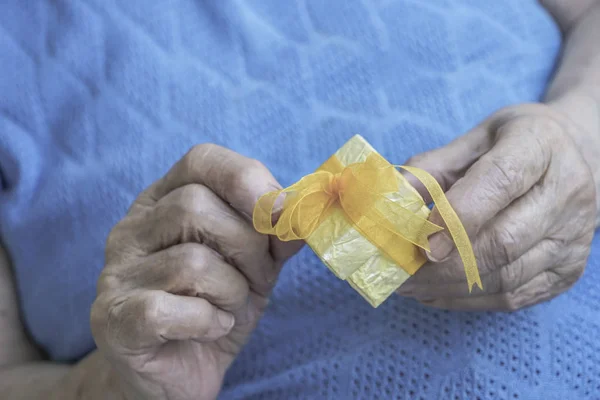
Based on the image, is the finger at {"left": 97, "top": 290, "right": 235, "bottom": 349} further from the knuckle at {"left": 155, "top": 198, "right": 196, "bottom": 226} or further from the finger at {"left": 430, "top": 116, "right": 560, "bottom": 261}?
the finger at {"left": 430, "top": 116, "right": 560, "bottom": 261}

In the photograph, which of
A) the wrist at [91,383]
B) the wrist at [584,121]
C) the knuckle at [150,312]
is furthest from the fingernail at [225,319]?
the wrist at [584,121]

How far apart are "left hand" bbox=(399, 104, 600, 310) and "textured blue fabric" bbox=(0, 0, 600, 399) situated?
118mm

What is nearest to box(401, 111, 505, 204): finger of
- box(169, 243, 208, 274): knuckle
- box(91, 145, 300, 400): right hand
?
box(91, 145, 300, 400): right hand

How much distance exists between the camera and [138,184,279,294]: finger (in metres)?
0.68

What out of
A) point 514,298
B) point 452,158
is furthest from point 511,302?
point 452,158

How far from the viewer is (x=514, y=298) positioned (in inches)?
28.2

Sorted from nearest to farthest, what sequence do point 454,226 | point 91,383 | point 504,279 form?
point 454,226 < point 504,279 < point 91,383

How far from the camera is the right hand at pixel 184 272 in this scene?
0.63 metres

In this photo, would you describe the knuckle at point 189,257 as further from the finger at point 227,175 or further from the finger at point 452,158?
the finger at point 452,158

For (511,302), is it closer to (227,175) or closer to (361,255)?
(361,255)

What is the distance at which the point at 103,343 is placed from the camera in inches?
26.5

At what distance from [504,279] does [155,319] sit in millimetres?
496

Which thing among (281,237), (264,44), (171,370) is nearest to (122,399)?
(171,370)

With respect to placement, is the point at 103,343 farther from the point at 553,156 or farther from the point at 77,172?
the point at 553,156
